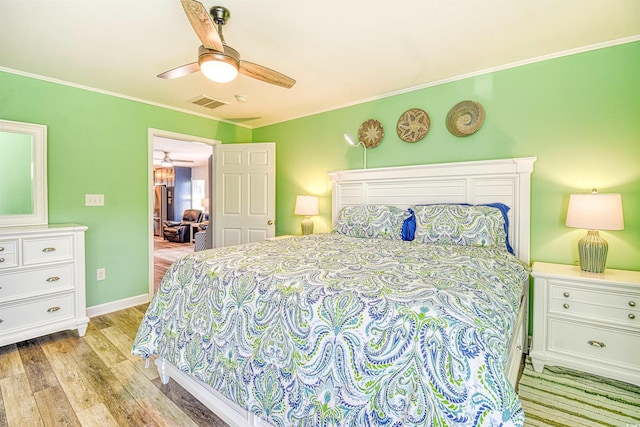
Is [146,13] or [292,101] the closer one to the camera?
[146,13]

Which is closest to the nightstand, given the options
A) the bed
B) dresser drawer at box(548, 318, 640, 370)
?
dresser drawer at box(548, 318, 640, 370)

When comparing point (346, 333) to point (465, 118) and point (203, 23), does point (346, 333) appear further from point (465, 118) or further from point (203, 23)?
point (465, 118)

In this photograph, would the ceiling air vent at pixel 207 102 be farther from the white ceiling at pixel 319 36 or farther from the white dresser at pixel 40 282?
the white dresser at pixel 40 282

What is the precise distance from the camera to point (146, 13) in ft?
6.05

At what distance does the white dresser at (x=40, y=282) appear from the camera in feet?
7.46

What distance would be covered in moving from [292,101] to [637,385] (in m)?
3.67

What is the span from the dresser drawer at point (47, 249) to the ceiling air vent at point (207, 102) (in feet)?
6.08

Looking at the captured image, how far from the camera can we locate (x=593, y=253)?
1995 millimetres

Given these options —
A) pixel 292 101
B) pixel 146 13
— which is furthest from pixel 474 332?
pixel 292 101

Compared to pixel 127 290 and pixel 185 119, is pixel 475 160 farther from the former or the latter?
pixel 127 290

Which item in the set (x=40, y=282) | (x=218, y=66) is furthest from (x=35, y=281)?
(x=218, y=66)

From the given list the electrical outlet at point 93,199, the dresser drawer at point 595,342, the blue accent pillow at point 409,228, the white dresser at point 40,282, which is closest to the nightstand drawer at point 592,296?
the dresser drawer at point 595,342

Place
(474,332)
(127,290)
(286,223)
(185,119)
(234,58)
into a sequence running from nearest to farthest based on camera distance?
1. (474,332)
2. (234,58)
3. (127,290)
4. (185,119)
5. (286,223)

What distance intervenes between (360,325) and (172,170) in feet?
31.2
